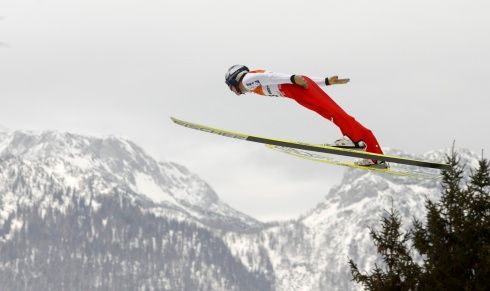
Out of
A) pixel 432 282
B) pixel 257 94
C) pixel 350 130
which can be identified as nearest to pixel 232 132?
pixel 257 94

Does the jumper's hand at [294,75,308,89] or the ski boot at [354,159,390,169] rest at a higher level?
the jumper's hand at [294,75,308,89]

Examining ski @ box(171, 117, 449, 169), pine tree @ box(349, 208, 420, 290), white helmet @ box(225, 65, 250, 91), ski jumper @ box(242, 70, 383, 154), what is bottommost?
pine tree @ box(349, 208, 420, 290)

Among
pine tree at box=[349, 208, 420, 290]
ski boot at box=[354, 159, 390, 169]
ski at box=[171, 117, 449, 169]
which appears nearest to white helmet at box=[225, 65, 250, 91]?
ski at box=[171, 117, 449, 169]

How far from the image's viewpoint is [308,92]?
1700cm

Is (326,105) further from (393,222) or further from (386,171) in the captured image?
(393,222)

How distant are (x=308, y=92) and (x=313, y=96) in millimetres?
134

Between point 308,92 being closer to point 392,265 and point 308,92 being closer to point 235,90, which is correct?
point 235,90

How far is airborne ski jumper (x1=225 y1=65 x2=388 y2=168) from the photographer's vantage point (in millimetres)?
16953

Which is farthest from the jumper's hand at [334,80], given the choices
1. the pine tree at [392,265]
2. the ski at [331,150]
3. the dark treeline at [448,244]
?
the pine tree at [392,265]

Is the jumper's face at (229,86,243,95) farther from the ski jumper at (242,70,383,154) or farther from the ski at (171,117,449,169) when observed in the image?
the ski at (171,117,449,169)

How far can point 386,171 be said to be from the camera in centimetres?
1841

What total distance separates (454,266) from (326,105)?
486 centimetres

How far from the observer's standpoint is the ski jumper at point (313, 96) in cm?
1697

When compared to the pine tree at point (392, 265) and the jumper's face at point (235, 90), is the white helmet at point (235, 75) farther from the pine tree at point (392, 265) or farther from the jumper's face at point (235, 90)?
the pine tree at point (392, 265)
